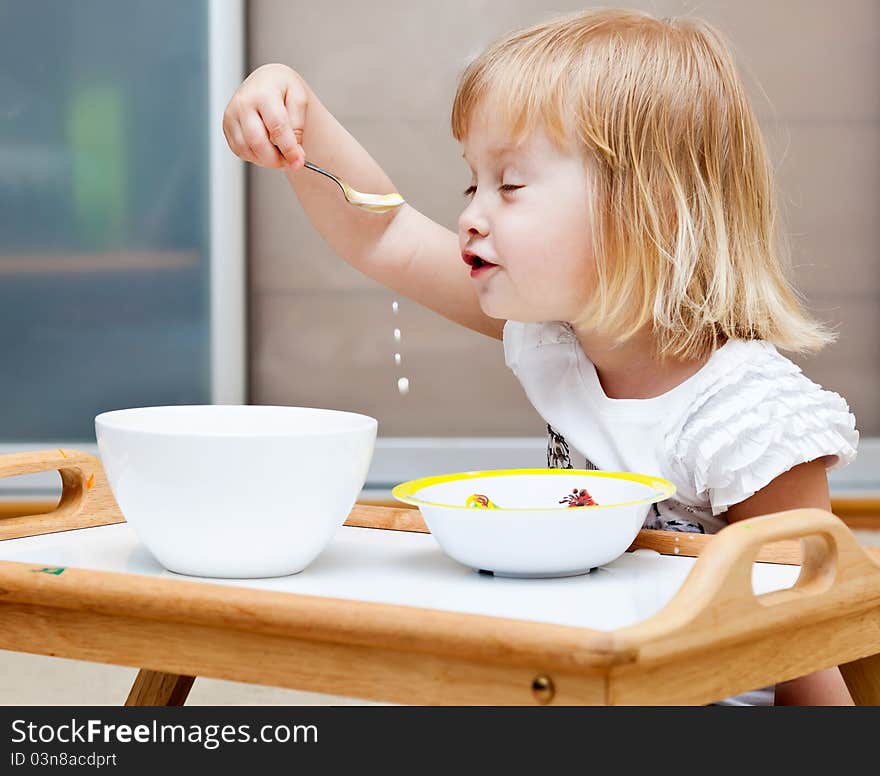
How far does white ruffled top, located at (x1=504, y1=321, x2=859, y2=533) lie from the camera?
36.9 inches

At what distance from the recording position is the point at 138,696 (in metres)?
0.98

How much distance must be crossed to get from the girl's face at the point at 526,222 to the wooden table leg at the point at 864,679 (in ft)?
1.38

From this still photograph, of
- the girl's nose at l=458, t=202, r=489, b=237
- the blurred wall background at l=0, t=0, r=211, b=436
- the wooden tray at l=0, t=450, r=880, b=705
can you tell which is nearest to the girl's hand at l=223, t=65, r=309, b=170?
the girl's nose at l=458, t=202, r=489, b=237

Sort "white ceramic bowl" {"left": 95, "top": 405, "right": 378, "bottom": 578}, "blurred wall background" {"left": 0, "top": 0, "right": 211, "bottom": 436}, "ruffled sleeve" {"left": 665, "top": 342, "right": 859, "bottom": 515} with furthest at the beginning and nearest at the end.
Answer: "blurred wall background" {"left": 0, "top": 0, "right": 211, "bottom": 436} → "ruffled sleeve" {"left": 665, "top": 342, "right": 859, "bottom": 515} → "white ceramic bowl" {"left": 95, "top": 405, "right": 378, "bottom": 578}

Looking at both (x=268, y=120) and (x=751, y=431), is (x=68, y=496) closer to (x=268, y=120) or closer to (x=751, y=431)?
(x=268, y=120)

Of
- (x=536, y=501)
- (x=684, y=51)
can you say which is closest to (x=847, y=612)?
(x=536, y=501)

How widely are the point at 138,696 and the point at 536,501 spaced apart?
405 mm

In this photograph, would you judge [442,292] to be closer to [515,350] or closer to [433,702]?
[515,350]

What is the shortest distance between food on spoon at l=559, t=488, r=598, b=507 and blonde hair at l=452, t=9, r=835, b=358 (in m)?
0.27

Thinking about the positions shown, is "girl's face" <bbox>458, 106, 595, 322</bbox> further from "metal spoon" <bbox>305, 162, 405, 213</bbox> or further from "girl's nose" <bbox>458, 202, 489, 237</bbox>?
"metal spoon" <bbox>305, 162, 405, 213</bbox>

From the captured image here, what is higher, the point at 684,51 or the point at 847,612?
the point at 684,51

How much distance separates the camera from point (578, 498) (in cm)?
79

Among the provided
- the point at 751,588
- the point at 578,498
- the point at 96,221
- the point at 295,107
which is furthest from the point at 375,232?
the point at 96,221

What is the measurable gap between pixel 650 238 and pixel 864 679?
441 mm
